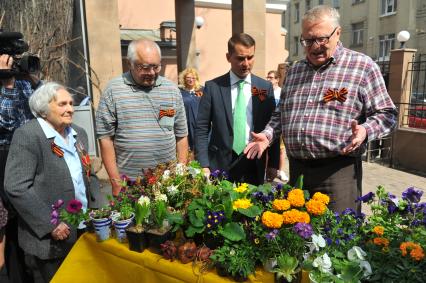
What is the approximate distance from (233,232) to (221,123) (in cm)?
132

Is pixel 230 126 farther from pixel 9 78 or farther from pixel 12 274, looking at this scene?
pixel 12 274

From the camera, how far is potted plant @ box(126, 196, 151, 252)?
175cm

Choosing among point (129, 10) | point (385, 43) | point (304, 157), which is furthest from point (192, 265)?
point (385, 43)

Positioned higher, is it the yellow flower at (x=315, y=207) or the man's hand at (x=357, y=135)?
the man's hand at (x=357, y=135)

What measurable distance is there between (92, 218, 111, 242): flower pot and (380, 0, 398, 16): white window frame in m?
28.9

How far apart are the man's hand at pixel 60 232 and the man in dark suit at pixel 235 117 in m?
1.03

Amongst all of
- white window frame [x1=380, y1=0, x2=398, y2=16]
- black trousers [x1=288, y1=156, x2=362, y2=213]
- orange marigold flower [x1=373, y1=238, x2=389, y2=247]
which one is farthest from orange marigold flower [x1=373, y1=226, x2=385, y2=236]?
white window frame [x1=380, y1=0, x2=398, y2=16]

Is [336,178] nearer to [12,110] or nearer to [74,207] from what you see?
[74,207]

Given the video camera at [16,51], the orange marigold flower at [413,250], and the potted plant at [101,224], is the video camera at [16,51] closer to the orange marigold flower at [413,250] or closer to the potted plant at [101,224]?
the potted plant at [101,224]

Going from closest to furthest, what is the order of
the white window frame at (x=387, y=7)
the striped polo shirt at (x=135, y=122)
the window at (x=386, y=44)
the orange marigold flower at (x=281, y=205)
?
the orange marigold flower at (x=281, y=205) → the striped polo shirt at (x=135, y=122) → the white window frame at (x=387, y=7) → the window at (x=386, y=44)

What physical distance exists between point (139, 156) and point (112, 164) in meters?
0.22

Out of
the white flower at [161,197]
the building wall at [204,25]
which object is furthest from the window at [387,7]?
the white flower at [161,197]

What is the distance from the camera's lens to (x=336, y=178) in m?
2.18

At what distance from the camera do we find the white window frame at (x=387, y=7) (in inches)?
1009
